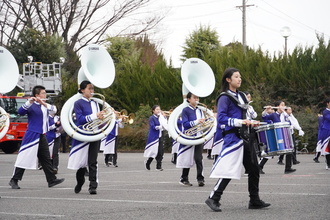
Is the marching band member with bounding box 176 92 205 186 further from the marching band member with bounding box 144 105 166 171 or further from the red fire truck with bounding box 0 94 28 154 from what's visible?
the red fire truck with bounding box 0 94 28 154

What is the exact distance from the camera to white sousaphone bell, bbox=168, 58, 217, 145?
544 inches

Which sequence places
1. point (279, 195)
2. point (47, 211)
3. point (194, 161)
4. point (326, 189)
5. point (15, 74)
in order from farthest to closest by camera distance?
point (194, 161) → point (15, 74) → point (326, 189) → point (279, 195) → point (47, 211)

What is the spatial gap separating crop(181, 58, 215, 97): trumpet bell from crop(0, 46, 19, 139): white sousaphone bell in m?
3.37

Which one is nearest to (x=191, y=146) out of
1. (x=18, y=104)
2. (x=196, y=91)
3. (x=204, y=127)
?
(x=204, y=127)

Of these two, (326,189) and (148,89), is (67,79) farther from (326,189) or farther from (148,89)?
(326,189)

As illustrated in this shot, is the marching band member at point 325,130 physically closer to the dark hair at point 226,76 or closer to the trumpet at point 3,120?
the trumpet at point 3,120

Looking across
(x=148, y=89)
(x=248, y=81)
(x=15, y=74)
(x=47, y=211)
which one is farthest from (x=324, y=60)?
(x=47, y=211)

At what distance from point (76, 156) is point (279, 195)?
3.35 metres

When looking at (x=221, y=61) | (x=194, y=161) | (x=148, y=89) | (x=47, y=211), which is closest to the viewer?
(x=47, y=211)

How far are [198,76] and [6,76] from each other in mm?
4043

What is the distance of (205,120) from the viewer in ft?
46.1

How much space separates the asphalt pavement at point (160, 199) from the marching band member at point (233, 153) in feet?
0.77

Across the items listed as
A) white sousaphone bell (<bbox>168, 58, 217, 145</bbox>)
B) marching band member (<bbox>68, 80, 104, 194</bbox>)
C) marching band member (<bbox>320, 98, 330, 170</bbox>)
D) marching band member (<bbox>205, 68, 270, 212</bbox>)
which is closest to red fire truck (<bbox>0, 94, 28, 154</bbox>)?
marching band member (<bbox>320, 98, 330, 170</bbox>)

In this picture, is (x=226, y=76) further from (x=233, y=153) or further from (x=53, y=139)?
(x=53, y=139)
